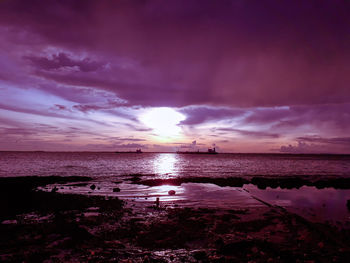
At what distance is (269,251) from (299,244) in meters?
2.19

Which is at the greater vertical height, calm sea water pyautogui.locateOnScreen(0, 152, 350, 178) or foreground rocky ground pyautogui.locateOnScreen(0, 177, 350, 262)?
foreground rocky ground pyautogui.locateOnScreen(0, 177, 350, 262)

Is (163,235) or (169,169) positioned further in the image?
(169,169)

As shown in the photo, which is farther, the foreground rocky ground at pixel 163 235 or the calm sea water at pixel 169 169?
the calm sea water at pixel 169 169

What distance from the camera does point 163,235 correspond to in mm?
12047

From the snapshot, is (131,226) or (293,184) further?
(293,184)

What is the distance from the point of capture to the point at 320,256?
957cm

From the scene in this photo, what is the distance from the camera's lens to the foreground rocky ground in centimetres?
948

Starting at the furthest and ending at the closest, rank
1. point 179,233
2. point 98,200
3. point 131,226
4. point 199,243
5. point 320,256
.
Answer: point 98,200 < point 131,226 < point 179,233 < point 199,243 < point 320,256

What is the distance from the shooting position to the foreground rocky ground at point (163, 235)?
Result: 9484 mm

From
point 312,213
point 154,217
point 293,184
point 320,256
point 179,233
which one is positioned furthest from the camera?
point 293,184

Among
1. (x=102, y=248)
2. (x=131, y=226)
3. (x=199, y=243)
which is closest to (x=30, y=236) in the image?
(x=102, y=248)

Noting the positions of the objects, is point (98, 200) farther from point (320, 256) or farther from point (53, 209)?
point (320, 256)

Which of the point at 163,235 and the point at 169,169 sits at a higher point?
the point at 163,235

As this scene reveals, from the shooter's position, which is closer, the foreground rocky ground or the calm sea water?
the foreground rocky ground
